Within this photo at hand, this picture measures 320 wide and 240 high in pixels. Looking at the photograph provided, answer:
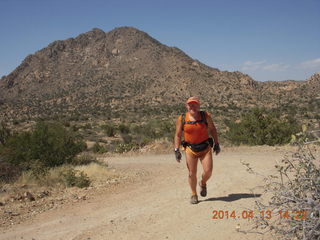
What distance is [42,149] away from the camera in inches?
491

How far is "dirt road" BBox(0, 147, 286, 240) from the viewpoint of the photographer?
4785 mm

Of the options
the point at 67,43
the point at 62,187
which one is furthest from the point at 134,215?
the point at 67,43

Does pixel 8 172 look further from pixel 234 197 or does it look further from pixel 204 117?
pixel 234 197

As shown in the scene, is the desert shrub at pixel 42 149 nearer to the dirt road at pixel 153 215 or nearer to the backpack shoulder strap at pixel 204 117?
the dirt road at pixel 153 215

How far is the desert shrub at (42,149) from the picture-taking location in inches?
475

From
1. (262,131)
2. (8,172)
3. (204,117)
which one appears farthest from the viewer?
(262,131)

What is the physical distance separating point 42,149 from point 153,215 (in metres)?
8.14

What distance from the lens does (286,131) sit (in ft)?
56.2

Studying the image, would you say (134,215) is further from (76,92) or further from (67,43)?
(67,43)

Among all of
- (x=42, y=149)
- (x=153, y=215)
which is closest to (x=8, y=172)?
(x=42, y=149)

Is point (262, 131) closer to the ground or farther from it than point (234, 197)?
farther from it

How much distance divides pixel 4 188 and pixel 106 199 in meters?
3.48

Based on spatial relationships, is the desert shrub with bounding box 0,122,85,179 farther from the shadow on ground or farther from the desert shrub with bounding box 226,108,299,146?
the desert shrub with bounding box 226,108,299,146

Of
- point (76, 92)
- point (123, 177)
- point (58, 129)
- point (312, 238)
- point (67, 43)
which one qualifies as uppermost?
point (67, 43)
